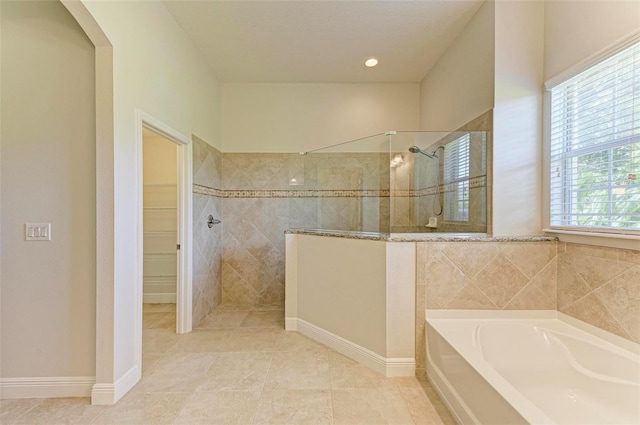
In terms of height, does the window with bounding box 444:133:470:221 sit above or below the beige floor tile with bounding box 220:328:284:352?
above

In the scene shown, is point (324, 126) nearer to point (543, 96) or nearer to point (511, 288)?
point (543, 96)

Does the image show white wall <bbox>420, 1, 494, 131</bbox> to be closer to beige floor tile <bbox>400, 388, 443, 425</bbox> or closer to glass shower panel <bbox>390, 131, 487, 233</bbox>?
glass shower panel <bbox>390, 131, 487, 233</bbox>

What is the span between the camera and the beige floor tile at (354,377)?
1.80 m

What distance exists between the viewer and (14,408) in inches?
62.9

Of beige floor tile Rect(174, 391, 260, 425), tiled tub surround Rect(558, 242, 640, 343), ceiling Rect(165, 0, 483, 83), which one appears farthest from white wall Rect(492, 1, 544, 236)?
beige floor tile Rect(174, 391, 260, 425)

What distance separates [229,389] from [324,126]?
2.93 metres

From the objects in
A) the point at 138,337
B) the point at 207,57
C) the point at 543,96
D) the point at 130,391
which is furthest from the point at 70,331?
the point at 543,96

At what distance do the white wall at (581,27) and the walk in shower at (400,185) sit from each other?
0.63 m

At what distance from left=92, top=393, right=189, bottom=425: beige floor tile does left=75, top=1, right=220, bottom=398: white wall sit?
0.17 meters

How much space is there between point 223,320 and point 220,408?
1386mm

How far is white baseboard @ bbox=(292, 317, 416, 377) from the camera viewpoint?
1.91 m

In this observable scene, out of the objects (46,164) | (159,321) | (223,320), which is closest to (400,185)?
(223,320)

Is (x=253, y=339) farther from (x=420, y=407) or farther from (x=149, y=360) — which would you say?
(x=420, y=407)

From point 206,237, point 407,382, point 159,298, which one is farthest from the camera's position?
point 159,298
